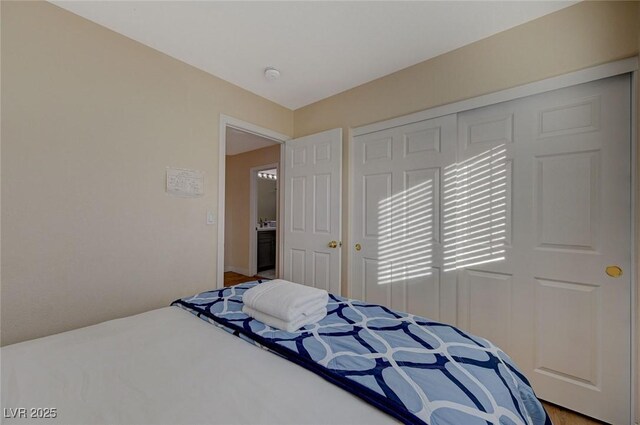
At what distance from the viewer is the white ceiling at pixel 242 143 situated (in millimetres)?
3998

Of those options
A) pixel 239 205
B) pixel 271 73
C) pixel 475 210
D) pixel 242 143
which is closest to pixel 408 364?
pixel 475 210

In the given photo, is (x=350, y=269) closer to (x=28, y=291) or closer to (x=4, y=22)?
(x=28, y=291)

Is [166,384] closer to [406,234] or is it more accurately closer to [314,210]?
[406,234]

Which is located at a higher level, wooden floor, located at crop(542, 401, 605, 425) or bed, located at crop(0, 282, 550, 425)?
bed, located at crop(0, 282, 550, 425)

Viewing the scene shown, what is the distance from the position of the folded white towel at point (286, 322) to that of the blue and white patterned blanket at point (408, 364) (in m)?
0.02

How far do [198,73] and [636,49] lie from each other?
2.93m

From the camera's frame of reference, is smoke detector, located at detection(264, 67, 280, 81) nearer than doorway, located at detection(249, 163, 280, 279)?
Yes

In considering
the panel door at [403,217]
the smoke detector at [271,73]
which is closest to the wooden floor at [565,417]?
the panel door at [403,217]

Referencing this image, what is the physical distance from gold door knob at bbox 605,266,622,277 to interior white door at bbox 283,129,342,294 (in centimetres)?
180

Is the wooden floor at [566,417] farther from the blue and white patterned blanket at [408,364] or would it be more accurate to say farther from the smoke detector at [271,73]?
the smoke detector at [271,73]

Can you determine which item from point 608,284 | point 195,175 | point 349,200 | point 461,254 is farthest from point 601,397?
point 195,175

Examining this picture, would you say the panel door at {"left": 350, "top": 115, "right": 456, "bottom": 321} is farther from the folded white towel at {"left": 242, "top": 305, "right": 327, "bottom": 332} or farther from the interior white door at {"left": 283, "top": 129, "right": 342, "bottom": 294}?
the folded white towel at {"left": 242, "top": 305, "right": 327, "bottom": 332}

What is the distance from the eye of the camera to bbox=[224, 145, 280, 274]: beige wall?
4836mm

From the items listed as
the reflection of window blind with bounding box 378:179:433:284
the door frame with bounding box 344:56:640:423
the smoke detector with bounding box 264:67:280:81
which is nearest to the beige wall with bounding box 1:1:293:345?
the smoke detector with bounding box 264:67:280:81
